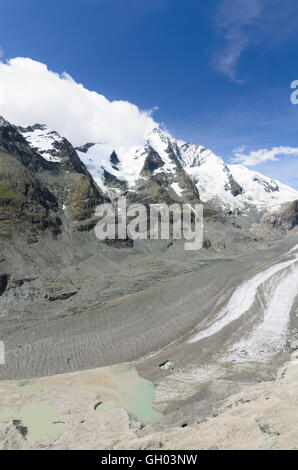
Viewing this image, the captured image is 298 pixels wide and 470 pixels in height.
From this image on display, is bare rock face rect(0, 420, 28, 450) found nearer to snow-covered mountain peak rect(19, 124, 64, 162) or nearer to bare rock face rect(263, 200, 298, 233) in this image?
snow-covered mountain peak rect(19, 124, 64, 162)

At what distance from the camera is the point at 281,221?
197 metres

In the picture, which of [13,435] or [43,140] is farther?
[43,140]

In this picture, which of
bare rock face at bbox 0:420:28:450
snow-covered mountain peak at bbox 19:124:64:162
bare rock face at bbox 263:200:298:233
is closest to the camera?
bare rock face at bbox 0:420:28:450

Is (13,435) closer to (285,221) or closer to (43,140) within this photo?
(43,140)

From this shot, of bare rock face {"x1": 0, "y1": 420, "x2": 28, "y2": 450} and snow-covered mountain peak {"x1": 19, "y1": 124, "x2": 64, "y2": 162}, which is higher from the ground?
snow-covered mountain peak {"x1": 19, "y1": 124, "x2": 64, "y2": 162}

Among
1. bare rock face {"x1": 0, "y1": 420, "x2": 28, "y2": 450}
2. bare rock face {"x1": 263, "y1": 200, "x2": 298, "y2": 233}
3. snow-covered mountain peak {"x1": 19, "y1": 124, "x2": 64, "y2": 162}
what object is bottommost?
bare rock face {"x1": 0, "y1": 420, "x2": 28, "y2": 450}

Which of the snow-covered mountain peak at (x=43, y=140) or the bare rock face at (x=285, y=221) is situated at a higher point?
the snow-covered mountain peak at (x=43, y=140)

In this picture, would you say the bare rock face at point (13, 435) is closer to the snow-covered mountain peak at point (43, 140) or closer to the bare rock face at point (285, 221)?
the snow-covered mountain peak at point (43, 140)

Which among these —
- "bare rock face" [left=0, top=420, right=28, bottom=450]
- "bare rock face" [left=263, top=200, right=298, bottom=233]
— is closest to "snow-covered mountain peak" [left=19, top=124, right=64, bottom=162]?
"bare rock face" [left=0, top=420, right=28, bottom=450]

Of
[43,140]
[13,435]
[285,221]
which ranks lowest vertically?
[13,435]

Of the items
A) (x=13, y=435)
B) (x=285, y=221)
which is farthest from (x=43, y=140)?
(x=285, y=221)

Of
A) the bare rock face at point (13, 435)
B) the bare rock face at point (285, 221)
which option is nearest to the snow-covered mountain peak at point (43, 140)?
the bare rock face at point (13, 435)

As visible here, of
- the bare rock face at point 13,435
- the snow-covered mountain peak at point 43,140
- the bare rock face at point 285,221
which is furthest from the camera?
the bare rock face at point 285,221
